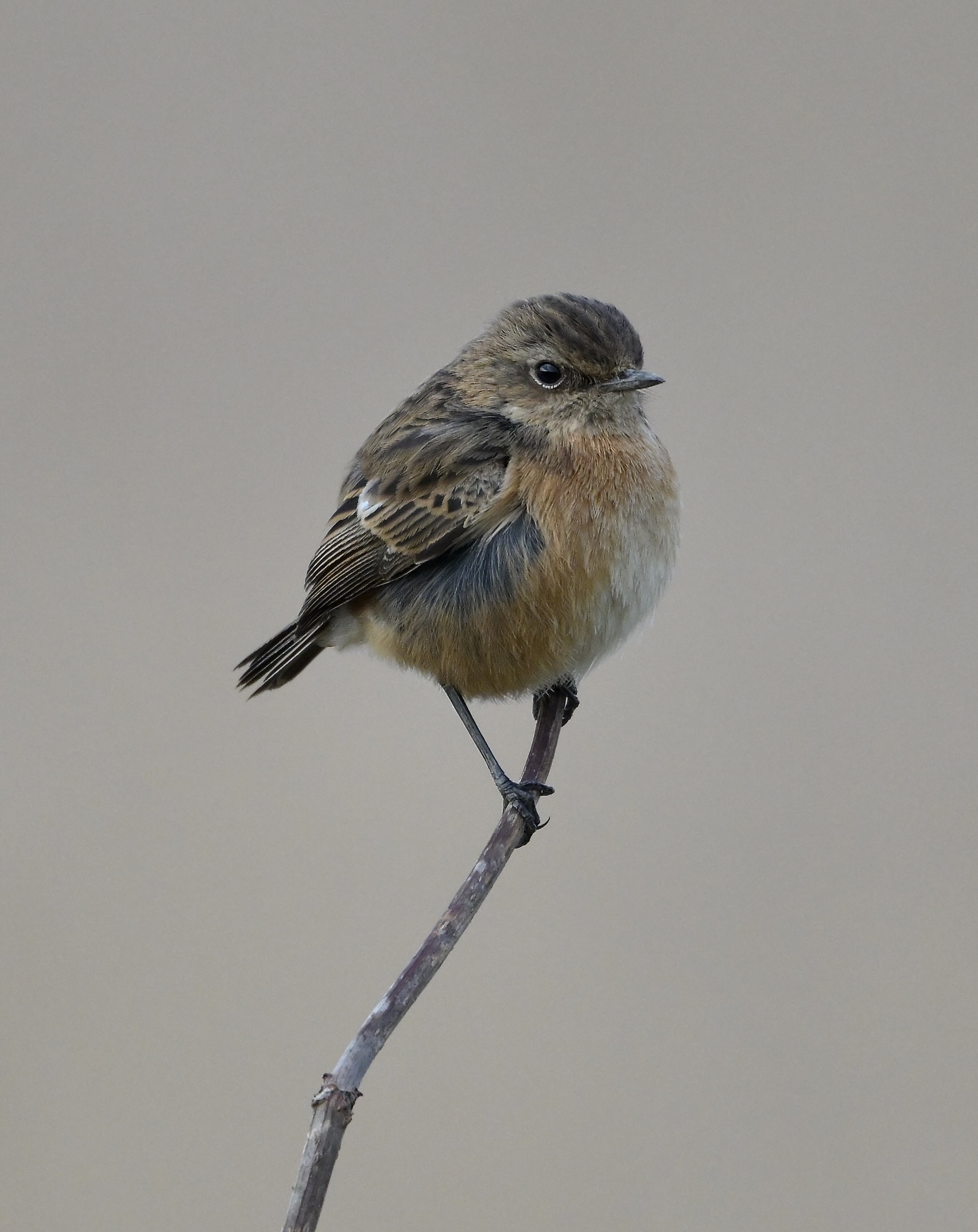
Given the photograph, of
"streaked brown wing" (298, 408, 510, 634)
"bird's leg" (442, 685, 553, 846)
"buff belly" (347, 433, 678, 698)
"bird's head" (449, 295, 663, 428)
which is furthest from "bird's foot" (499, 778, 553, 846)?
"bird's head" (449, 295, 663, 428)

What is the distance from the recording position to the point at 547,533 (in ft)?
10.7

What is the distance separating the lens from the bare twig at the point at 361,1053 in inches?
61.7

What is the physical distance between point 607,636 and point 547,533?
13.8 inches

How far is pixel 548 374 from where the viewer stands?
3.48 m

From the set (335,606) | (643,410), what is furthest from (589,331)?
(335,606)

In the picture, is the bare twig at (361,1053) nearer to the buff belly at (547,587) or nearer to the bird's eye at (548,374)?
the buff belly at (547,587)

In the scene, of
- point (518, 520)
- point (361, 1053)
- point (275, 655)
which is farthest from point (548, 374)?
point (361, 1053)

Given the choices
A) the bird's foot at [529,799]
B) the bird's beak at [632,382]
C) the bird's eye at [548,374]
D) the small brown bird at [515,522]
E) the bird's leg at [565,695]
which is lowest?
the bird's foot at [529,799]

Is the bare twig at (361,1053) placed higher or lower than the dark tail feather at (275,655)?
lower

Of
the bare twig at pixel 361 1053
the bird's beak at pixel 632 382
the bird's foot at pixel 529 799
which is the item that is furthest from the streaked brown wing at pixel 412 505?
the bare twig at pixel 361 1053

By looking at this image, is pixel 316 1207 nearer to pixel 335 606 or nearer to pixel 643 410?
pixel 335 606

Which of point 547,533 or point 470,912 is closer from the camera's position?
point 470,912

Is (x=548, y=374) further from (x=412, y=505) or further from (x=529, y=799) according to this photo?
(x=529, y=799)

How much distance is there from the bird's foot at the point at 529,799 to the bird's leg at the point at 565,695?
0.48 meters
